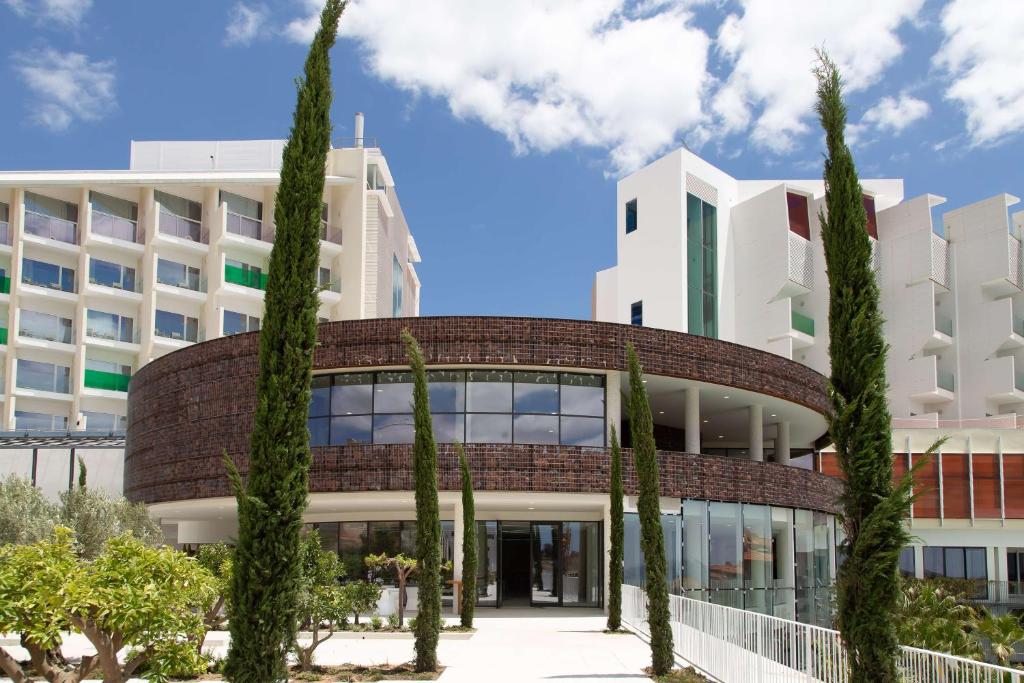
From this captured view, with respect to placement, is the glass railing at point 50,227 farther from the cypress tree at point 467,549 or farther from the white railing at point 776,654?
the white railing at point 776,654

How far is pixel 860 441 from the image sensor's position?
10492 mm

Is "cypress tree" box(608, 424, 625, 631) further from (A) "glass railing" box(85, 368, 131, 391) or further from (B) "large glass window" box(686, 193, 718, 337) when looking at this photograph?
(A) "glass railing" box(85, 368, 131, 391)

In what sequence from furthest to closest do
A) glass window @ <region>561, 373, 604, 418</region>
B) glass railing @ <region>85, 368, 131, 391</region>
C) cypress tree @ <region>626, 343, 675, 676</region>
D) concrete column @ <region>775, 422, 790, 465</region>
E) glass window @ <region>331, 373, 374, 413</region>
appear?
glass railing @ <region>85, 368, 131, 391</region> < concrete column @ <region>775, 422, 790, 465</region> < glass window @ <region>561, 373, 604, 418</region> < glass window @ <region>331, 373, 374, 413</region> < cypress tree @ <region>626, 343, 675, 676</region>

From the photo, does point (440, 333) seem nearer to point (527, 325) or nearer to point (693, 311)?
point (527, 325)

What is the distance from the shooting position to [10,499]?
26.3 meters

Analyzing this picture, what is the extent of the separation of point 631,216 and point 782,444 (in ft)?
72.4

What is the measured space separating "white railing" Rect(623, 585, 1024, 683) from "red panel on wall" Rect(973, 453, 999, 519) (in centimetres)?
2993

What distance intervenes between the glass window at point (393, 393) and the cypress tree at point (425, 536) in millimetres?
9915

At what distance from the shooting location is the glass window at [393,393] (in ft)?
92.1

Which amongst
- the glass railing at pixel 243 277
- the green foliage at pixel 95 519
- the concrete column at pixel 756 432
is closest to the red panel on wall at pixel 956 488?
the concrete column at pixel 756 432

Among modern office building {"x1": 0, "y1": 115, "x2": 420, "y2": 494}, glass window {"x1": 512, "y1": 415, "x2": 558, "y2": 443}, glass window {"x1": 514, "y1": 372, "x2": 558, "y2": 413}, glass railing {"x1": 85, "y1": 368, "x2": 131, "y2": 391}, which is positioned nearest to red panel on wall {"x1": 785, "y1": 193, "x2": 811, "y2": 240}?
modern office building {"x1": 0, "y1": 115, "x2": 420, "y2": 494}

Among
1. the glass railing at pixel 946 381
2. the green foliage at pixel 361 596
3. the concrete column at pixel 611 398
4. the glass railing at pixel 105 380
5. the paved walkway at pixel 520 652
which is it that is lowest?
the paved walkway at pixel 520 652

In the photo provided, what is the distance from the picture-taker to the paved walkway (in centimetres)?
1658

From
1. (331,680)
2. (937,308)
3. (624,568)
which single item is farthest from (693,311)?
(331,680)
